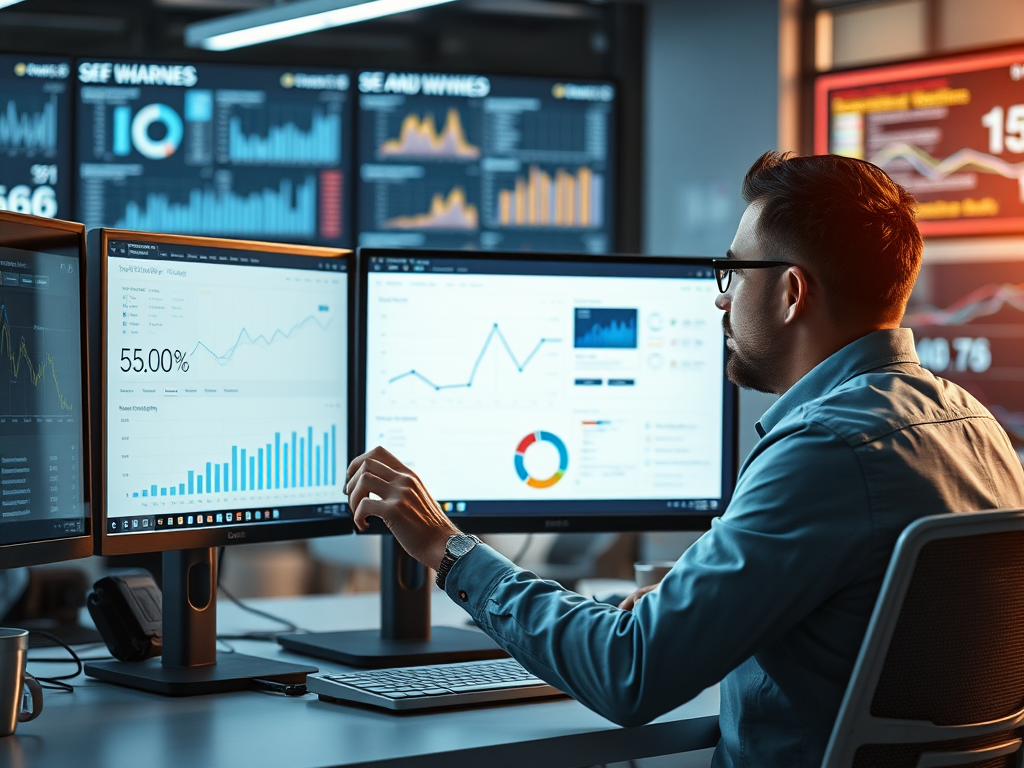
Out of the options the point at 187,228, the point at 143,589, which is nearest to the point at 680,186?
the point at 187,228

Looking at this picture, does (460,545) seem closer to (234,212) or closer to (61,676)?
(61,676)

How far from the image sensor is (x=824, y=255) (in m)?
1.29

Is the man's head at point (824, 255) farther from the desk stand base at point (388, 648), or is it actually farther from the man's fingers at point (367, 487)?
the desk stand base at point (388, 648)

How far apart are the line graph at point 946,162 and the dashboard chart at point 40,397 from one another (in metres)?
3.05

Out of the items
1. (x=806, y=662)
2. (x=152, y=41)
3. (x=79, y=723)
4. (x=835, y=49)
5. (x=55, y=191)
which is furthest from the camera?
(x=152, y=41)

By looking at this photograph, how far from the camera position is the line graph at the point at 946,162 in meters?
3.78

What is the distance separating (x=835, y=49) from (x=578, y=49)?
1.28 m

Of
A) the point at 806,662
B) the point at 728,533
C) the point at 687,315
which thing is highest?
the point at 687,315

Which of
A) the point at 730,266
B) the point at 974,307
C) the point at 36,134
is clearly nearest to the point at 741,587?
the point at 730,266

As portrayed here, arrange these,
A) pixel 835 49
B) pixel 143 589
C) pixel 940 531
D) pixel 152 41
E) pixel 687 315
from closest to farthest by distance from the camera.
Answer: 1. pixel 940 531
2. pixel 143 589
3. pixel 687 315
4. pixel 835 49
5. pixel 152 41

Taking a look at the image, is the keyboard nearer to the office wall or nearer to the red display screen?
the office wall

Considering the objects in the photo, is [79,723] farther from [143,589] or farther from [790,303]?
[790,303]

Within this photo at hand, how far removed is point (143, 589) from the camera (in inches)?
64.2

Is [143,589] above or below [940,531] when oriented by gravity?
below
